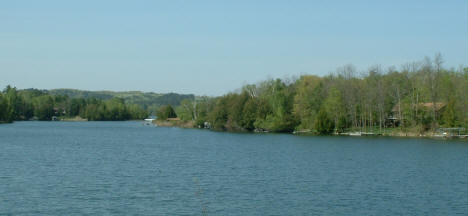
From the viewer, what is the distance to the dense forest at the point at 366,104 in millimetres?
90125

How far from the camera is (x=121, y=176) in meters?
36.7

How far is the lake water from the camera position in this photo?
86.9ft

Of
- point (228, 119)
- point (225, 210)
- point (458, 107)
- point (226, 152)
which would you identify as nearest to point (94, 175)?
point (225, 210)

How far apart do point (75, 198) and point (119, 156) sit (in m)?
24.0

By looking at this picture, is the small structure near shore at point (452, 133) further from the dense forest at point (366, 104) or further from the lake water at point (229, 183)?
the lake water at point (229, 183)

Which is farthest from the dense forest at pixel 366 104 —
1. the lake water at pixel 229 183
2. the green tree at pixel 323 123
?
the lake water at pixel 229 183

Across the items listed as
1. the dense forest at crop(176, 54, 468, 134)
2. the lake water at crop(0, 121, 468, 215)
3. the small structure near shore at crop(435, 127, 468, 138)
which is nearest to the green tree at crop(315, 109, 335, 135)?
the dense forest at crop(176, 54, 468, 134)

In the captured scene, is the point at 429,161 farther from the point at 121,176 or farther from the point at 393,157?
the point at 121,176

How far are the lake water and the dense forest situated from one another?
121 ft

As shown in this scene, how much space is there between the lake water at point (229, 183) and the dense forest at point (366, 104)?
3678 centimetres

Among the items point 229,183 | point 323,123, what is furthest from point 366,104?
point 229,183

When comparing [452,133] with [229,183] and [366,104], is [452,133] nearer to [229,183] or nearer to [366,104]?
[366,104]

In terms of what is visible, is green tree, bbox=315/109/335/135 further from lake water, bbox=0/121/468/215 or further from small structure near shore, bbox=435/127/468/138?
lake water, bbox=0/121/468/215

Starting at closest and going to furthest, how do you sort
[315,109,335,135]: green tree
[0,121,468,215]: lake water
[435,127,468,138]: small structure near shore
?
[0,121,468,215]: lake water, [435,127,468,138]: small structure near shore, [315,109,335,135]: green tree
